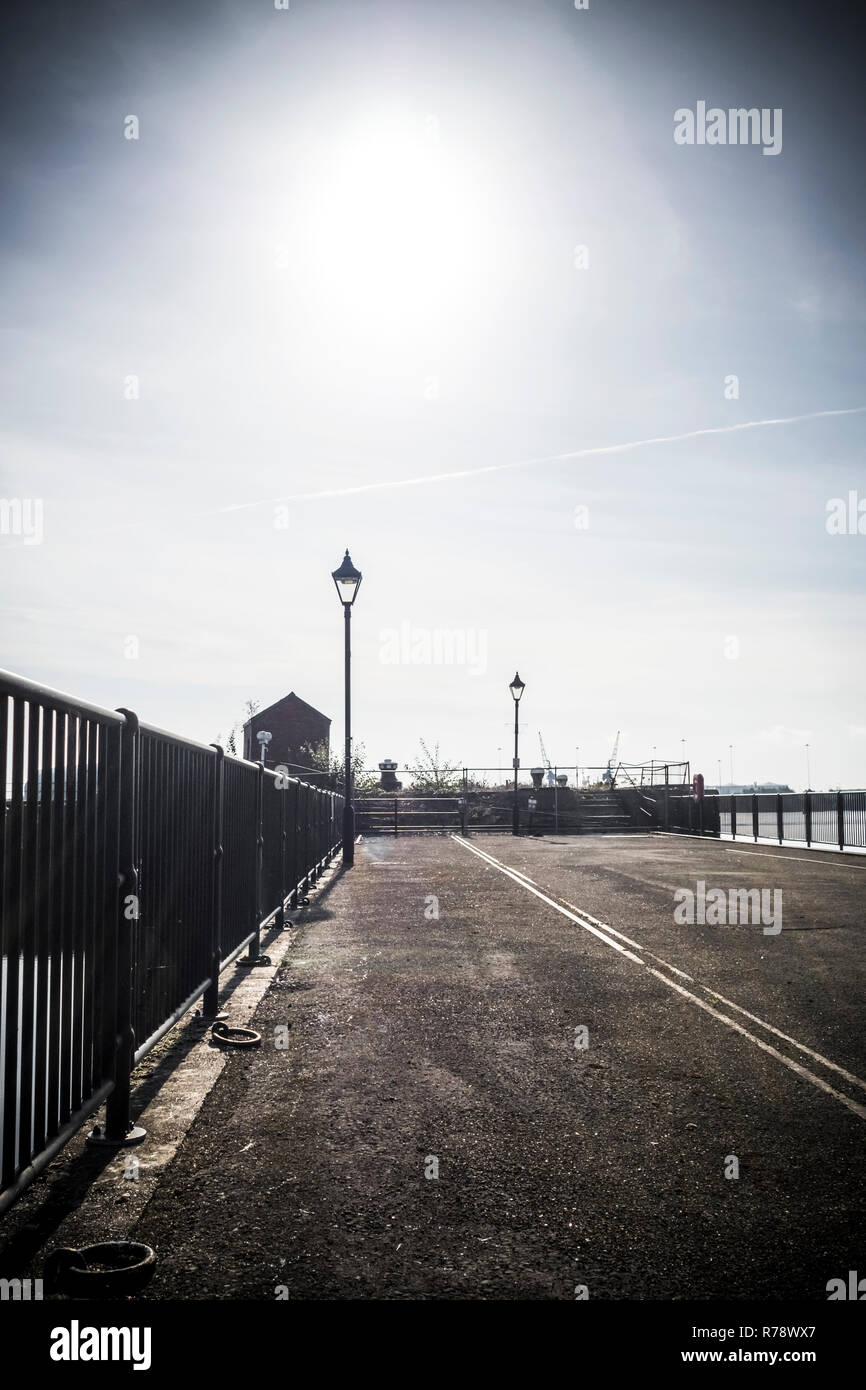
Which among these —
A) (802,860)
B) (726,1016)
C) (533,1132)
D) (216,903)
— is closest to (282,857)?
(216,903)

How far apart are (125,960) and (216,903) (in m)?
2.53

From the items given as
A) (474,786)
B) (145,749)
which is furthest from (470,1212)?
(474,786)

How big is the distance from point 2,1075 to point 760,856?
21.6 metres

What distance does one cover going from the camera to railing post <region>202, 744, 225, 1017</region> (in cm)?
710

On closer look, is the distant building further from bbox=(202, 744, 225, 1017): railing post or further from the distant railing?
bbox=(202, 744, 225, 1017): railing post

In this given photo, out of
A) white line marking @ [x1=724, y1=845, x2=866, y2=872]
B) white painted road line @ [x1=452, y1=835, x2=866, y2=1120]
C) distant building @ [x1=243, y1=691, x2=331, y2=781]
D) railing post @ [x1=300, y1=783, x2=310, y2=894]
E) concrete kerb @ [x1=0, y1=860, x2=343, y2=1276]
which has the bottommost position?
white line marking @ [x1=724, y1=845, x2=866, y2=872]

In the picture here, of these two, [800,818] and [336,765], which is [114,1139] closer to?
[800,818]

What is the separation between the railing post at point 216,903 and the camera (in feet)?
23.3

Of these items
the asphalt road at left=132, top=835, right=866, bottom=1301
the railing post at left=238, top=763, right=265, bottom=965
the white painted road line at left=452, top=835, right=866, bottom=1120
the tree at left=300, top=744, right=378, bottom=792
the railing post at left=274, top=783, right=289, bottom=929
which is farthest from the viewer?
the tree at left=300, top=744, right=378, bottom=792

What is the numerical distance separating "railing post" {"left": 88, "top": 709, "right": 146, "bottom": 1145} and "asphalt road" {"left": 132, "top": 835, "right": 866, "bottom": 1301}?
33 cm

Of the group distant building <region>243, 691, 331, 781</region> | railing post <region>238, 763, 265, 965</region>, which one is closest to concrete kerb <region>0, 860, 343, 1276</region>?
railing post <region>238, 763, 265, 965</region>

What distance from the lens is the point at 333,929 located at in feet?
39.0

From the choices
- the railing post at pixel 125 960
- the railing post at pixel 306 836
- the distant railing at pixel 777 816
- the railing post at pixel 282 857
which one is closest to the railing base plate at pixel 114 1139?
the railing post at pixel 125 960
